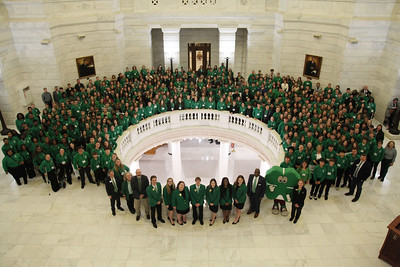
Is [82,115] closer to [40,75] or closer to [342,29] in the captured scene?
[40,75]

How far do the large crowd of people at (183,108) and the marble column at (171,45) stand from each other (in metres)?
2.46

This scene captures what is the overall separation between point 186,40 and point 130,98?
8388 millimetres

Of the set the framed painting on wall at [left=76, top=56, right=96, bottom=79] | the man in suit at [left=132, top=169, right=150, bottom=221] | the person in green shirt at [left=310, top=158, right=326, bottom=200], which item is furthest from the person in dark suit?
the framed painting on wall at [left=76, top=56, right=96, bottom=79]

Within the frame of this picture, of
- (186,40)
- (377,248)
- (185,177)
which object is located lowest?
(185,177)

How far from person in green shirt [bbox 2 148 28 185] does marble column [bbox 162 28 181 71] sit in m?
11.2

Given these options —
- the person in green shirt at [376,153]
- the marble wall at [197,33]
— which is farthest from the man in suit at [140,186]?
the marble wall at [197,33]

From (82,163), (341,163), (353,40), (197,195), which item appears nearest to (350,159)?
(341,163)

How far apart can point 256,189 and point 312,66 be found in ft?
35.7

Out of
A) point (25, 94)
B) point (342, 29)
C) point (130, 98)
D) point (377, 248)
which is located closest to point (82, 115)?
point (130, 98)

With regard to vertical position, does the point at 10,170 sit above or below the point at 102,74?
below

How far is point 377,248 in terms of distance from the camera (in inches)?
317

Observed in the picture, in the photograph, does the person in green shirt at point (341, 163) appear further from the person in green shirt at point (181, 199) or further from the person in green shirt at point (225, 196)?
the person in green shirt at point (181, 199)

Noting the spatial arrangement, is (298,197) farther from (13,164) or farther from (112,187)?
(13,164)

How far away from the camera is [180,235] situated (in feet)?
27.3
